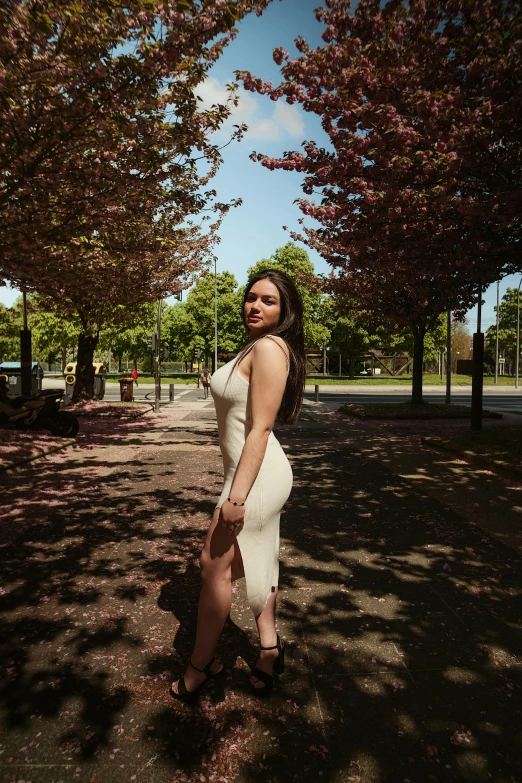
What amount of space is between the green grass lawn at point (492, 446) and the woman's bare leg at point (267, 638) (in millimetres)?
6880

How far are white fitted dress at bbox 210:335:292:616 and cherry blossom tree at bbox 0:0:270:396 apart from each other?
5577mm

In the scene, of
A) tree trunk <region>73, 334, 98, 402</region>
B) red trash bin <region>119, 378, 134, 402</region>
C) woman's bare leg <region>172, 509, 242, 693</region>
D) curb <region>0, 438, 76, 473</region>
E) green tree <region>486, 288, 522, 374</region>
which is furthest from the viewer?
green tree <region>486, 288, 522, 374</region>

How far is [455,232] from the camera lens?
10.4 m

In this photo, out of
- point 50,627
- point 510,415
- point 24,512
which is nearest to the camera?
point 50,627

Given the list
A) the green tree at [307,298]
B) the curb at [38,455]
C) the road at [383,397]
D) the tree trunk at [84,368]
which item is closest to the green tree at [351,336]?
the green tree at [307,298]

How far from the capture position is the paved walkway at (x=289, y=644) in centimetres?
241

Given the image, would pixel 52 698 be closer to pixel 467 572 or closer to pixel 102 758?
pixel 102 758

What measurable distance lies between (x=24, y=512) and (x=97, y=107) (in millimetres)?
5648

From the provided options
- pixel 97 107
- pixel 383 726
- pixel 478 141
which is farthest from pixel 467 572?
pixel 97 107

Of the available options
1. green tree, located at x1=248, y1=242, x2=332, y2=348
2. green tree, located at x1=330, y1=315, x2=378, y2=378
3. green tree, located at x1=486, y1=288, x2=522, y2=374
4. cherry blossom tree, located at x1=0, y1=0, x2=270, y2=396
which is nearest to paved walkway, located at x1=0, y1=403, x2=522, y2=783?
cherry blossom tree, located at x1=0, y1=0, x2=270, y2=396

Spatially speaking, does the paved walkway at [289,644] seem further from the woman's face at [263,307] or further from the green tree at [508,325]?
the green tree at [508,325]

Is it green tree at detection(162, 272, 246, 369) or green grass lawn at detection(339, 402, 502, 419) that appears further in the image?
green tree at detection(162, 272, 246, 369)

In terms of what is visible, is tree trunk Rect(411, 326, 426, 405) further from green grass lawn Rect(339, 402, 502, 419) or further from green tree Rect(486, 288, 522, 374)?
green tree Rect(486, 288, 522, 374)

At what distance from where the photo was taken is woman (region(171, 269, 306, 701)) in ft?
8.15
